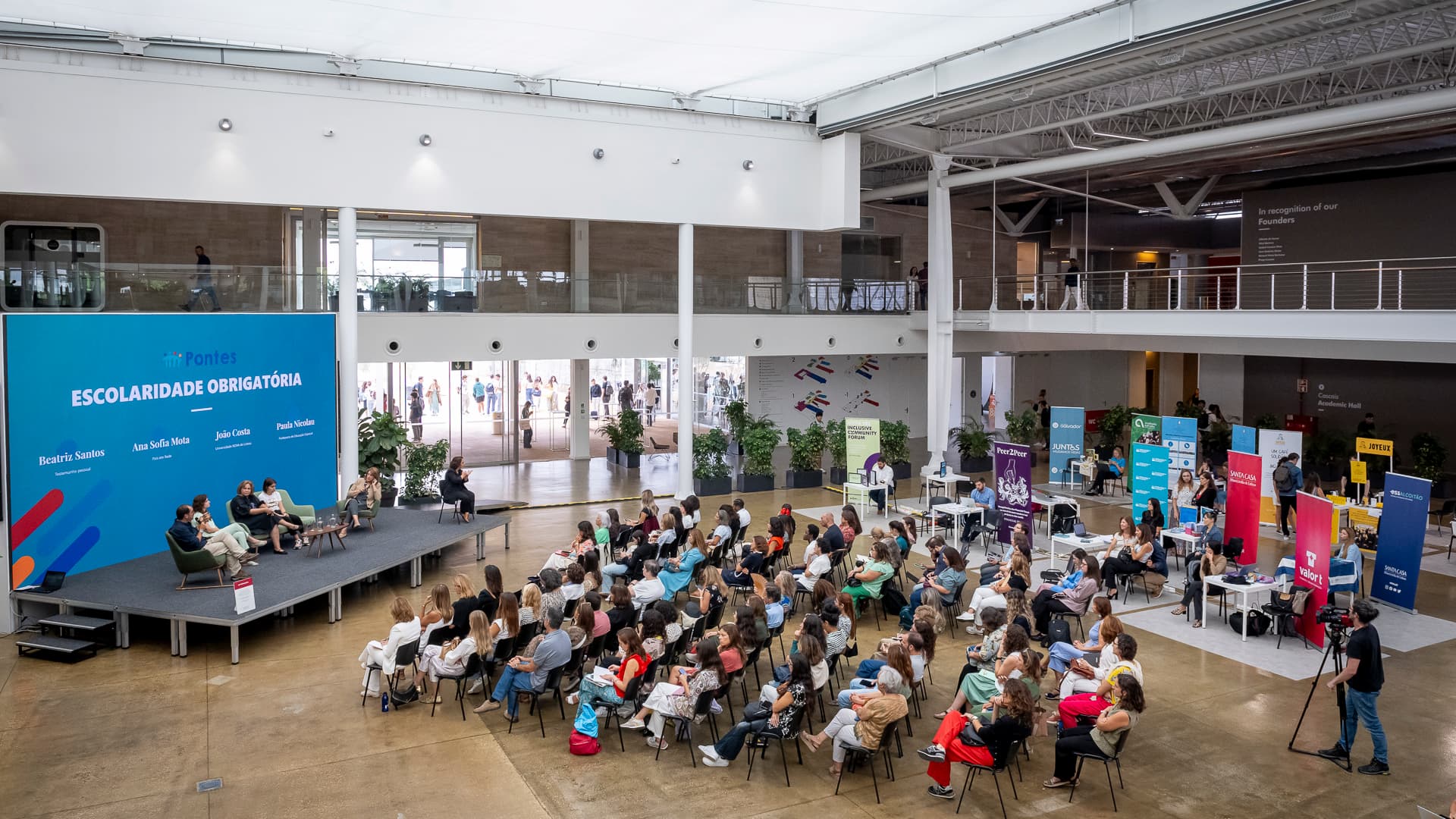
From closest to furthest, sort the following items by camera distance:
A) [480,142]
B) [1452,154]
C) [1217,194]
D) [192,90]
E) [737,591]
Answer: [737,591], [192,90], [480,142], [1452,154], [1217,194]

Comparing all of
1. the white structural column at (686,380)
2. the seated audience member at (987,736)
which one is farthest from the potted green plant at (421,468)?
the seated audience member at (987,736)

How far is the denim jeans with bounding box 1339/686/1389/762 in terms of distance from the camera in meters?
7.57

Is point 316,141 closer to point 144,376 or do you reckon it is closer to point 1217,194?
point 144,376

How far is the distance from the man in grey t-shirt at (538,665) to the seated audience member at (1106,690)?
3986mm

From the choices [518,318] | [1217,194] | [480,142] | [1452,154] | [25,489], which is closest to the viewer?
[25,489]

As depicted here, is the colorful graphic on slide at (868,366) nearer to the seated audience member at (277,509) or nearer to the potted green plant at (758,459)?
the potted green plant at (758,459)

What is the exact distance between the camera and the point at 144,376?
12.4 m

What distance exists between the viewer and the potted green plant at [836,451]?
20562 millimetres

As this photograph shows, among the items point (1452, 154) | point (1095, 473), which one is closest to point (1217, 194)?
point (1452, 154)

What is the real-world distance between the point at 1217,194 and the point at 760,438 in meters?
13.9

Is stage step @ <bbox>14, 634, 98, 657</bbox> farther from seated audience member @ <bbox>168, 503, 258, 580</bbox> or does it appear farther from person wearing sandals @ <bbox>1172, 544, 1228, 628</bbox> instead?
person wearing sandals @ <bbox>1172, 544, 1228, 628</bbox>

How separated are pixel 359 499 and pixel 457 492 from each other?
1551 mm

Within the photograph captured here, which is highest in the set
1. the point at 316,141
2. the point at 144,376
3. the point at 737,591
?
the point at 316,141

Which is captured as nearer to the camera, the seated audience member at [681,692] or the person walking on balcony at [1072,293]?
the seated audience member at [681,692]
